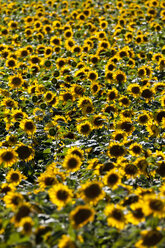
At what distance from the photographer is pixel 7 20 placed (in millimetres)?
9492

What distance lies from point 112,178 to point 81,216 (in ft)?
2.26

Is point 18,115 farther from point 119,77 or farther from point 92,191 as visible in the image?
point 92,191

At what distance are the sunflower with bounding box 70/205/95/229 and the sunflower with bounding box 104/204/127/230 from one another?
6.8 inches

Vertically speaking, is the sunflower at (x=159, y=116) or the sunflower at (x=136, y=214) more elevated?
the sunflower at (x=159, y=116)

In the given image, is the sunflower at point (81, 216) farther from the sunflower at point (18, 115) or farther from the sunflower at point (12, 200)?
the sunflower at point (18, 115)

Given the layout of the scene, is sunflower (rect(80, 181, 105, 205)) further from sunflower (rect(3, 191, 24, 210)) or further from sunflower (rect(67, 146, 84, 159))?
sunflower (rect(67, 146, 84, 159))

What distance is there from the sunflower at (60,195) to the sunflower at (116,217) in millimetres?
344

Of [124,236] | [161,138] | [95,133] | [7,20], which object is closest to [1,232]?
[124,236]

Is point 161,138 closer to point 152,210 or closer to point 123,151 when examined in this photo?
point 123,151

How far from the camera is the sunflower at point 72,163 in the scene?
334 centimetres

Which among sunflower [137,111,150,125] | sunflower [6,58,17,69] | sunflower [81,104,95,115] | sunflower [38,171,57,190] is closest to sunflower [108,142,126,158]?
sunflower [137,111,150,125]

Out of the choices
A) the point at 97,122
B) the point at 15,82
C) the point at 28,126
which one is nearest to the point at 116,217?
the point at 97,122

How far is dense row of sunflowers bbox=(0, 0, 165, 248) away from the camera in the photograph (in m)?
2.35

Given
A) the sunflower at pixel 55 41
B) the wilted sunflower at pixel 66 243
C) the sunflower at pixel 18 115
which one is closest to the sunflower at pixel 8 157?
the sunflower at pixel 18 115
